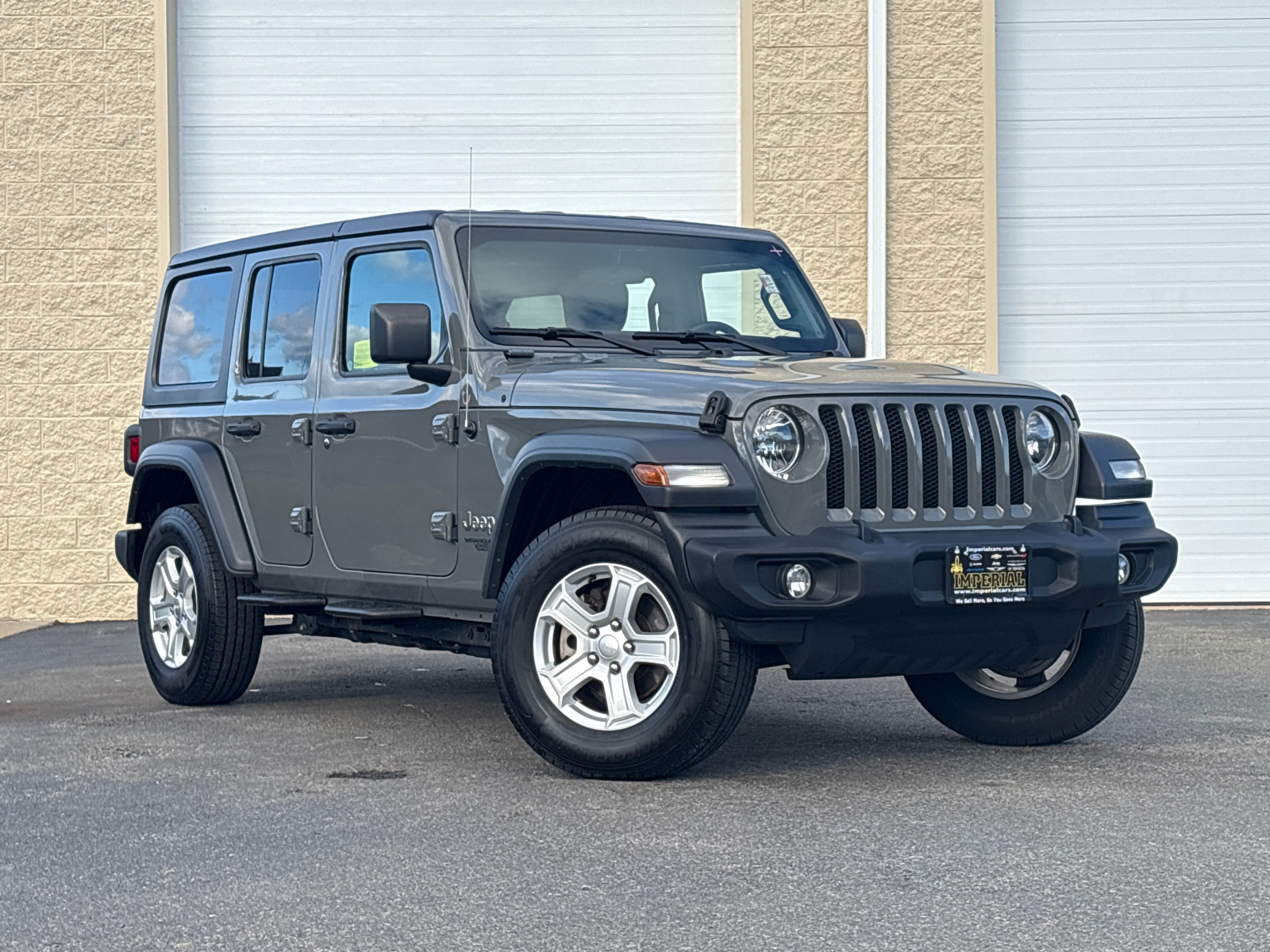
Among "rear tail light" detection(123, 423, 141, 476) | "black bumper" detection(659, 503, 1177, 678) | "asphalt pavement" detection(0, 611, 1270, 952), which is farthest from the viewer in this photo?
"rear tail light" detection(123, 423, 141, 476)

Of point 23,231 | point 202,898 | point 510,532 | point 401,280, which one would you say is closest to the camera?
point 202,898

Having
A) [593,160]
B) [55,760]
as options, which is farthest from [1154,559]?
[593,160]

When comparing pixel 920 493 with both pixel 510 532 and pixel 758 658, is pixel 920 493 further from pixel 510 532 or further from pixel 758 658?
pixel 510 532

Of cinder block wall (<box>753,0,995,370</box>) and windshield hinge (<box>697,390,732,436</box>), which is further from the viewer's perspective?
cinder block wall (<box>753,0,995,370</box>)

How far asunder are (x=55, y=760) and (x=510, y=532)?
1.93m

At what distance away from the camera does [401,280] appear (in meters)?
7.30

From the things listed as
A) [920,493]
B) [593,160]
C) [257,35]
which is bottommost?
[920,493]

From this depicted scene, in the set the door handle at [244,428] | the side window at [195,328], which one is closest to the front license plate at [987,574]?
the door handle at [244,428]

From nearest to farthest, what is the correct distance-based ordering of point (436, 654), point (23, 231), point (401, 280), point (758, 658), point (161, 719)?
1. point (758, 658)
2. point (401, 280)
3. point (161, 719)
4. point (436, 654)
5. point (23, 231)

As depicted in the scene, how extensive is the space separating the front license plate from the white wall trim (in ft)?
24.7

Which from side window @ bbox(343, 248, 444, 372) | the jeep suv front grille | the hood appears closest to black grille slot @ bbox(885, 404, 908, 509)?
the jeep suv front grille

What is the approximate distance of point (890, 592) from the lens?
5.71 meters

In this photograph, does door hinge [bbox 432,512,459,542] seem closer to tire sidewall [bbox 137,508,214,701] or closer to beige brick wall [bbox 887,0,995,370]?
tire sidewall [bbox 137,508,214,701]

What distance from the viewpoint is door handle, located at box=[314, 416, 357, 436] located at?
23.9 ft
